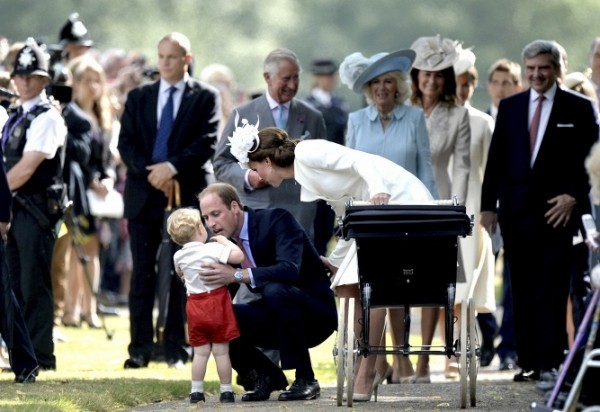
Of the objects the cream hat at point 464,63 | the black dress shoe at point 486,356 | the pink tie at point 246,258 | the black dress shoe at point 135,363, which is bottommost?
the black dress shoe at point 135,363

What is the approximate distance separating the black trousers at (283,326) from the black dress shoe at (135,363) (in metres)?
3.09

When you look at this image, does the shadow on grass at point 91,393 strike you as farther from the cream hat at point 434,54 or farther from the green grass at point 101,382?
the cream hat at point 434,54

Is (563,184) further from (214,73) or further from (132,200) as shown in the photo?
(214,73)

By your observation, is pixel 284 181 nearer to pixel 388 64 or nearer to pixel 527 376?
pixel 388 64

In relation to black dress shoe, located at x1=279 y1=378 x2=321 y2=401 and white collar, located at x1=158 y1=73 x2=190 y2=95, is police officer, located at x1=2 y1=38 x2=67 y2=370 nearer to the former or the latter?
white collar, located at x1=158 y1=73 x2=190 y2=95

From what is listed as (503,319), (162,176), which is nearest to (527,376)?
(503,319)

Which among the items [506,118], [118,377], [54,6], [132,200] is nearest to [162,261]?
[132,200]

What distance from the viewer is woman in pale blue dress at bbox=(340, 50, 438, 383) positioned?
14438 millimetres

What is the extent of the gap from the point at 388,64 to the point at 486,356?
352cm

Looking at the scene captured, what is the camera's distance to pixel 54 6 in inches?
1736

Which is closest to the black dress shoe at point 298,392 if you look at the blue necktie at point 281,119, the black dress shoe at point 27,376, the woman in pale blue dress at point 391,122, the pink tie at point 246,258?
the pink tie at point 246,258

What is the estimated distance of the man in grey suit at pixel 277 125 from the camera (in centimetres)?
1477

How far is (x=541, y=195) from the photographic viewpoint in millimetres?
14547

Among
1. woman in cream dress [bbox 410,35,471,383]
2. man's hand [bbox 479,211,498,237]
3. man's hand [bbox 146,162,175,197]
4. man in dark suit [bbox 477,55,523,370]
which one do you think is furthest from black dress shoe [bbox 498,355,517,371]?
man's hand [bbox 146,162,175,197]
